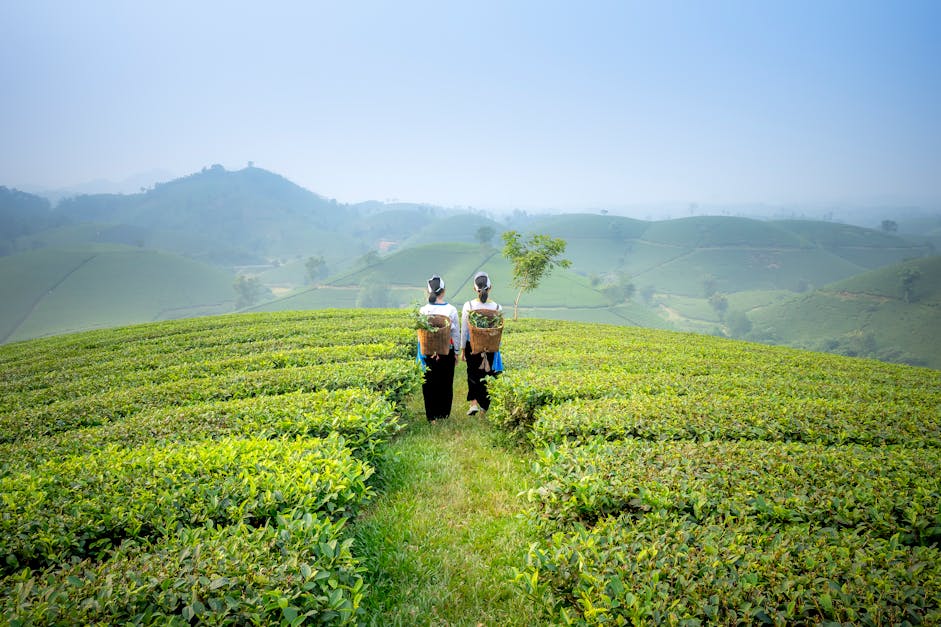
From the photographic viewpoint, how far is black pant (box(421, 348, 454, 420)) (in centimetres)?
784

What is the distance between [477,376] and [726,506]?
5.14 meters

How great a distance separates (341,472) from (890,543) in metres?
4.55

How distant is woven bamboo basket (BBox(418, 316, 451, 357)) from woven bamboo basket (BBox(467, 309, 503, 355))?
468 millimetres

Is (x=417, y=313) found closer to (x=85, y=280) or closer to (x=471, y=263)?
(x=471, y=263)

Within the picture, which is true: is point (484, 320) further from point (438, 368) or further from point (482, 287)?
point (438, 368)

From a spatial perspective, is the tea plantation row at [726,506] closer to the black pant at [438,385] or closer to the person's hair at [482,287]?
the black pant at [438,385]

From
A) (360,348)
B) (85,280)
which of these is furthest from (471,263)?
(360,348)

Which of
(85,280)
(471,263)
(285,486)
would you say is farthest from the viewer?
(471,263)

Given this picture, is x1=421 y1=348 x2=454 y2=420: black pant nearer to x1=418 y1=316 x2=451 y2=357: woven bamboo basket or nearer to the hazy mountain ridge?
x1=418 y1=316 x2=451 y2=357: woven bamboo basket

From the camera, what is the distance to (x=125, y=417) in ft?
20.2

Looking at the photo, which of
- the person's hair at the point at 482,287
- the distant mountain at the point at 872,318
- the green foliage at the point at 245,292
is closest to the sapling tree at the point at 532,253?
the person's hair at the point at 482,287

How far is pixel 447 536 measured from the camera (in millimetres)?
4629

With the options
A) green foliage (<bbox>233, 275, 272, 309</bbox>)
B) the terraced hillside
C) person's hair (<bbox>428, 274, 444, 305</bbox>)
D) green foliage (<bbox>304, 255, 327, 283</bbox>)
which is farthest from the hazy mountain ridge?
the terraced hillside

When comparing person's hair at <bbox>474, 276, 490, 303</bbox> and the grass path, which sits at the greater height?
person's hair at <bbox>474, 276, 490, 303</bbox>
